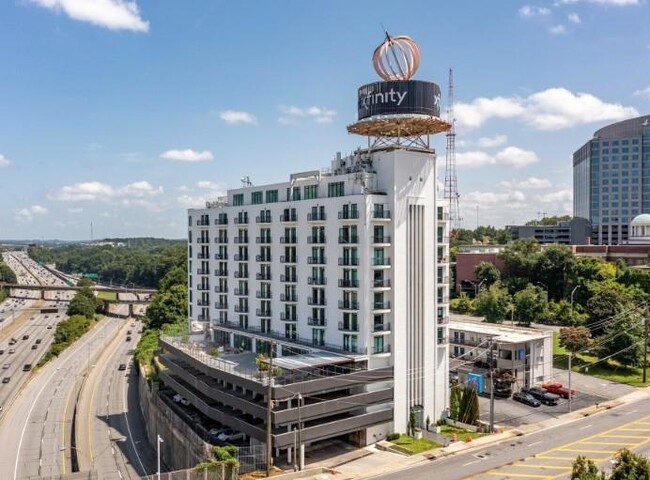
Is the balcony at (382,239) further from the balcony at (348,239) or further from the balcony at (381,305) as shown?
the balcony at (381,305)

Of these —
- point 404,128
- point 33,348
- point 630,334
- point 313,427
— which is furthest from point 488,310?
point 33,348

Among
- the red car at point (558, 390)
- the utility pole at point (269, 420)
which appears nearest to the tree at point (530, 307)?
the red car at point (558, 390)

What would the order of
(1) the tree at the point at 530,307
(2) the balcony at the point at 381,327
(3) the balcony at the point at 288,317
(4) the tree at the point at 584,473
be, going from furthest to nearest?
(1) the tree at the point at 530,307
(3) the balcony at the point at 288,317
(2) the balcony at the point at 381,327
(4) the tree at the point at 584,473

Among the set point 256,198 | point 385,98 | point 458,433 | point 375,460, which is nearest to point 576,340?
point 458,433

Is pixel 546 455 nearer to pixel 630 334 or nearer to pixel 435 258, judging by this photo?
pixel 435 258

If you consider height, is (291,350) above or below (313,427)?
above

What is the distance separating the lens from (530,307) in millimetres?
120875

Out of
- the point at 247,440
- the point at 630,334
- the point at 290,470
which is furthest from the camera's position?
the point at 630,334

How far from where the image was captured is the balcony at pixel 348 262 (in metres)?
68.1

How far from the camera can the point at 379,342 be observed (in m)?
67.4

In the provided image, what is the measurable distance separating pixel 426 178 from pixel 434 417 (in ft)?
99.0

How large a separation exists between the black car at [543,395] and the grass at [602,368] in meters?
15.2

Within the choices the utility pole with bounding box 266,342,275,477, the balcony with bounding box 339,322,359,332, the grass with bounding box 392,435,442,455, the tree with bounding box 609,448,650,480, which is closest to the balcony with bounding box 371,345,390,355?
the balcony with bounding box 339,322,359,332

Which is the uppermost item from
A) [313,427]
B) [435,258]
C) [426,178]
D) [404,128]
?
[404,128]
